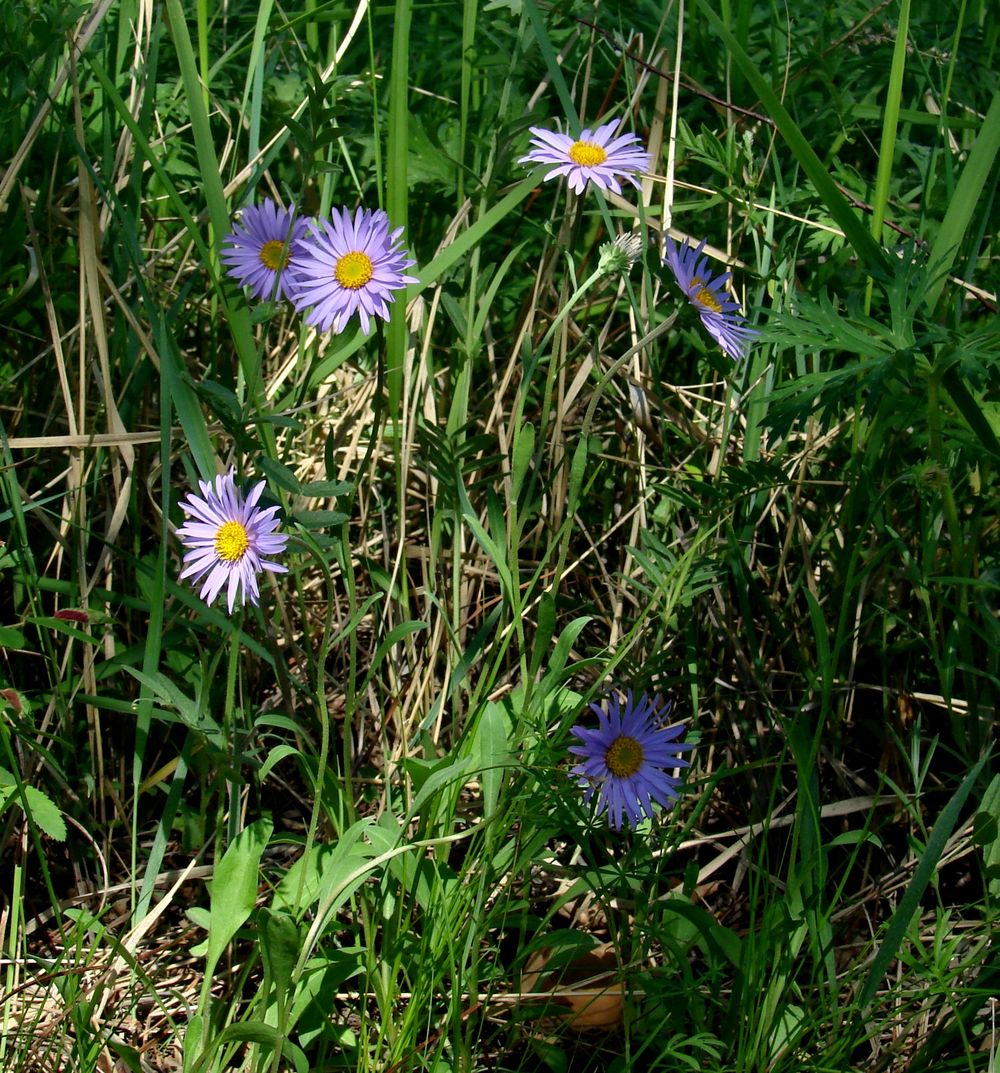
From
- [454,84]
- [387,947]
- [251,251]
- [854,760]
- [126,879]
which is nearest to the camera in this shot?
[387,947]

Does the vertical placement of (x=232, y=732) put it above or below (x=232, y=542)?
below

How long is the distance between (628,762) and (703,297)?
523mm

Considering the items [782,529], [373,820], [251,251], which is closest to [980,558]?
[782,529]

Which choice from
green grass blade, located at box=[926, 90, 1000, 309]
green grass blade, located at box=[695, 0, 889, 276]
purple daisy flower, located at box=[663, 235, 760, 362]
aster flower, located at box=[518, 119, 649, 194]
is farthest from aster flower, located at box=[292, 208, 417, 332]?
green grass blade, located at box=[926, 90, 1000, 309]

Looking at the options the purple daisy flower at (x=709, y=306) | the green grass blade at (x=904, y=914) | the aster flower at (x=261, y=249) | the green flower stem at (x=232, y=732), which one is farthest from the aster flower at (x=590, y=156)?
the green grass blade at (x=904, y=914)

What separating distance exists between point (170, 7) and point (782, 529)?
3.24 feet

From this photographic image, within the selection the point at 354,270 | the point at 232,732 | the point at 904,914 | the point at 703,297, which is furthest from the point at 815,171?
the point at 232,732

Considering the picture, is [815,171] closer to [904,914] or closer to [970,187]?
[970,187]

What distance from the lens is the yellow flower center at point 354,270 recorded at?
1272 millimetres

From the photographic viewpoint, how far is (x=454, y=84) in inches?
76.6

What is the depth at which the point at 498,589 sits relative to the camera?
174cm

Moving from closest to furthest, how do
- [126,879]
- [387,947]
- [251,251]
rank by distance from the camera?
[387,947] → [251,251] → [126,879]

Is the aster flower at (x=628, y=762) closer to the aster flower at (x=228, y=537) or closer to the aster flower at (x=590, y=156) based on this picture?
the aster flower at (x=228, y=537)

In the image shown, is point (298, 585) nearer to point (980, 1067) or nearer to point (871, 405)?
point (871, 405)
